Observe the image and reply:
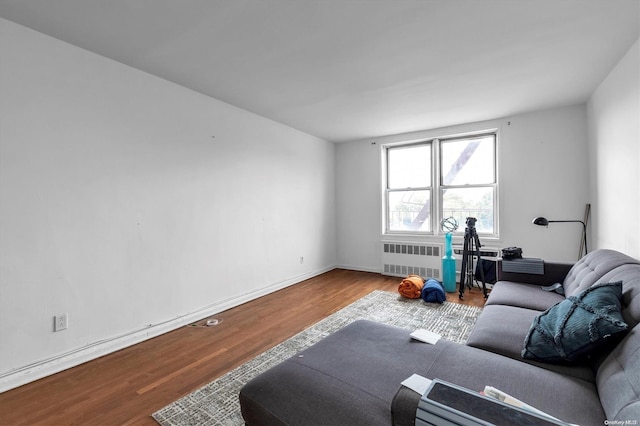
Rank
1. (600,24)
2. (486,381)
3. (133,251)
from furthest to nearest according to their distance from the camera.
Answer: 1. (133,251)
2. (600,24)
3. (486,381)

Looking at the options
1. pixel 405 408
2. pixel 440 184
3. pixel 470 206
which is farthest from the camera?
pixel 440 184

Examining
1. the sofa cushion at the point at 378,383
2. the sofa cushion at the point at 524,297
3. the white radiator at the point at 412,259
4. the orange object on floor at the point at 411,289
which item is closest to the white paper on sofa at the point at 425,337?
the sofa cushion at the point at 378,383

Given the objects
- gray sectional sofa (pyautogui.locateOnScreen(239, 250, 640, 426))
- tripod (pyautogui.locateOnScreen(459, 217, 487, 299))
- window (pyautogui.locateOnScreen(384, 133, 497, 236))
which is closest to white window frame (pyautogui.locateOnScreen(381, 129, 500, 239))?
window (pyautogui.locateOnScreen(384, 133, 497, 236))

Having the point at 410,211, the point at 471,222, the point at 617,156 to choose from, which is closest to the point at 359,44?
the point at 617,156

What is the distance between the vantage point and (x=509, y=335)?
168 cm

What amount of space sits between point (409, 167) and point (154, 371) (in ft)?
15.3

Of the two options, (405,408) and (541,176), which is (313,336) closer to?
(405,408)

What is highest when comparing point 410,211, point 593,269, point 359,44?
point 359,44

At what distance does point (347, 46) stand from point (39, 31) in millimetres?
2344

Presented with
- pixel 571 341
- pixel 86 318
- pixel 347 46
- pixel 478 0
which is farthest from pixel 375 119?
pixel 86 318

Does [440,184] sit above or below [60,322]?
above

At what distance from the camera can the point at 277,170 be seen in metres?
4.43

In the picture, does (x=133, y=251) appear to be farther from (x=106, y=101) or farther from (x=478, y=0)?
(x=478, y=0)

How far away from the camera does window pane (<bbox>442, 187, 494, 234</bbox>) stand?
4527 mm
